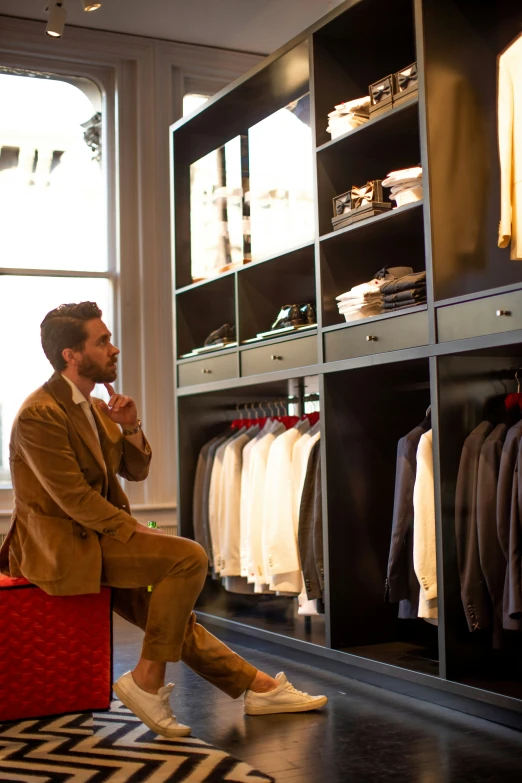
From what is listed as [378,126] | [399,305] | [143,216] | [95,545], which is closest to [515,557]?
[399,305]

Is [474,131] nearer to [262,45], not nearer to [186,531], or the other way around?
[186,531]

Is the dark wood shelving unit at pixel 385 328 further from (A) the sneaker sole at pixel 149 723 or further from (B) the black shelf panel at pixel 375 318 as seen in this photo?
(A) the sneaker sole at pixel 149 723

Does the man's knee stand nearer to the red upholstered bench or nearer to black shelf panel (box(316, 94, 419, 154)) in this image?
the red upholstered bench

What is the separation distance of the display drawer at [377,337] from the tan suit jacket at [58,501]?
1145 mm

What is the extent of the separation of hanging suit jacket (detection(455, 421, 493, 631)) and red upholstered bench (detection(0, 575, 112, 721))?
120 cm

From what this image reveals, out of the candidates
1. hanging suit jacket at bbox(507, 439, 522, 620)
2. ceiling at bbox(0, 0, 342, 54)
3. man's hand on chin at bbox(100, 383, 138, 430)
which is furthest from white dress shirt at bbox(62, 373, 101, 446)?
ceiling at bbox(0, 0, 342, 54)

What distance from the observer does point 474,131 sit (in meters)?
3.45

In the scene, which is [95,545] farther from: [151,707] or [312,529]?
[312,529]

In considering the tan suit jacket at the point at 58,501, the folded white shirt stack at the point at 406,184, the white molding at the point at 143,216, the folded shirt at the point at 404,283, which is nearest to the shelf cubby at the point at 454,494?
the folded shirt at the point at 404,283

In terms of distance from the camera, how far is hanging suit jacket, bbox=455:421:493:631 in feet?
10.3

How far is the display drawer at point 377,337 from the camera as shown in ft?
11.1

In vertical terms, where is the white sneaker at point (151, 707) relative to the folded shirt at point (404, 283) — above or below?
below

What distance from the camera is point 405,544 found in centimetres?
356

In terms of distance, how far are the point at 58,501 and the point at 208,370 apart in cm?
210
